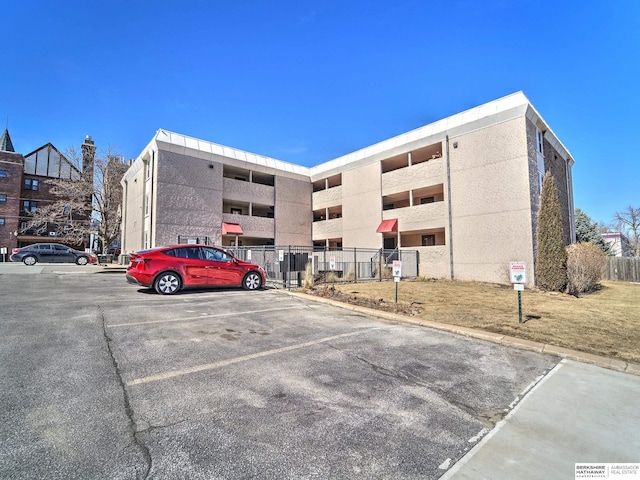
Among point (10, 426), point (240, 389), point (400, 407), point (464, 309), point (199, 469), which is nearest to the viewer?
point (199, 469)

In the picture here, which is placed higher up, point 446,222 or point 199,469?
point 446,222

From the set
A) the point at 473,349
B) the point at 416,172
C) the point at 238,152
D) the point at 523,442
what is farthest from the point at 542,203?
the point at 238,152

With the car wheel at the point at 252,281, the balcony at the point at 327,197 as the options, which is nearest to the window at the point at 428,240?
the balcony at the point at 327,197

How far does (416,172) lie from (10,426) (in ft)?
71.5

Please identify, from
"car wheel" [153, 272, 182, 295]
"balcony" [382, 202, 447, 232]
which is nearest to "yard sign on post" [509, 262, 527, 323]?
"car wheel" [153, 272, 182, 295]

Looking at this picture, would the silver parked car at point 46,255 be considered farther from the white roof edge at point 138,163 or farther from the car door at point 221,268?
the car door at point 221,268

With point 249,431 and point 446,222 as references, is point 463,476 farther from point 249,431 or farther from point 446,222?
point 446,222

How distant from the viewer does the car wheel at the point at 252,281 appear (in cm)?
1186

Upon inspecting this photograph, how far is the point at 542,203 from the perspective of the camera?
49.4 feet

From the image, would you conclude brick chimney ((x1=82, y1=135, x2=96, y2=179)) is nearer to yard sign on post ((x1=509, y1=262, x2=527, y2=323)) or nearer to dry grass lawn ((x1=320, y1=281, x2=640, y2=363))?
dry grass lawn ((x1=320, y1=281, x2=640, y2=363))

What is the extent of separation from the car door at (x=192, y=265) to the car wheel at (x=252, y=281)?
153 cm

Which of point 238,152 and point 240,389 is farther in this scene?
point 238,152

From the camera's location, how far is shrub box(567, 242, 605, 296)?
1349cm

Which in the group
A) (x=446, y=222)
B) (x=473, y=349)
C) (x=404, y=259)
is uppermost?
(x=446, y=222)
